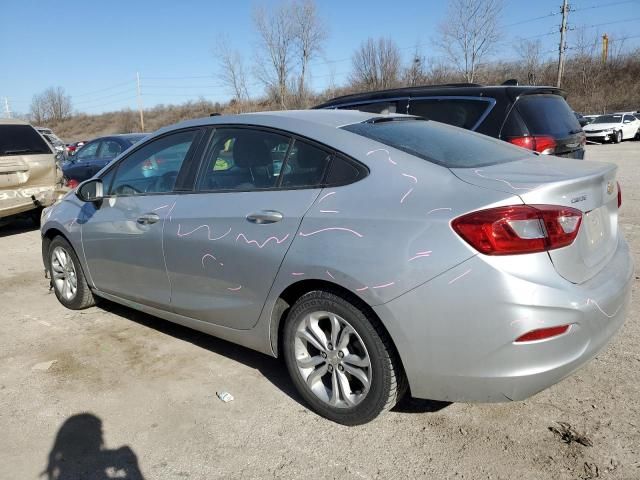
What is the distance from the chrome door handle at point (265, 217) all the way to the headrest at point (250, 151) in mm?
358

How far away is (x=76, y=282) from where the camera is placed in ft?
15.2

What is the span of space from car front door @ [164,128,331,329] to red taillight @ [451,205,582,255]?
0.88 m

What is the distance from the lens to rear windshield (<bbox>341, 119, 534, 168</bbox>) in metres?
2.81

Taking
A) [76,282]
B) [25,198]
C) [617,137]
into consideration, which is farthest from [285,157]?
[617,137]

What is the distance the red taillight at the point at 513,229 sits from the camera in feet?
7.36

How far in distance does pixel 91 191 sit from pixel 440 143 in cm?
269

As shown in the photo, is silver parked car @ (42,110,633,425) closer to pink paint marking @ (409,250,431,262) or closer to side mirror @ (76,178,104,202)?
pink paint marking @ (409,250,431,262)

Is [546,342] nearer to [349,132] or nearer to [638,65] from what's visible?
[349,132]

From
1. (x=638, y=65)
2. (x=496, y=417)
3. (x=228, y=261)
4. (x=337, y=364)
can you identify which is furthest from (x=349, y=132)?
(x=638, y=65)

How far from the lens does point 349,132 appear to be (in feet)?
9.70

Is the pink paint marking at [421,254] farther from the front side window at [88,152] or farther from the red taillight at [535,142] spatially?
the front side window at [88,152]

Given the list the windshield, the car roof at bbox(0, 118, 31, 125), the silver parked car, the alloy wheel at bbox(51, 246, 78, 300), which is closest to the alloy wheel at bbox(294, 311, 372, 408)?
the silver parked car

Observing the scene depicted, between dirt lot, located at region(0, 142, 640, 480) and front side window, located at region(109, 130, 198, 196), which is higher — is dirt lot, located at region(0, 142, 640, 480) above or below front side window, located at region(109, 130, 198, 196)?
below

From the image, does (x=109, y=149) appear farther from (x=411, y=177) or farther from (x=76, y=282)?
(x=411, y=177)
